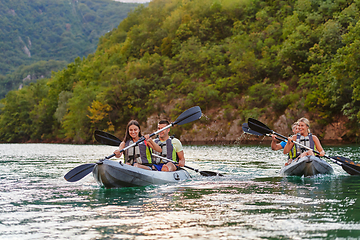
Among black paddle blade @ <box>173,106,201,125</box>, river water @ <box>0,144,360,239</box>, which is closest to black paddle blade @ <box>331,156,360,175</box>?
river water @ <box>0,144,360,239</box>

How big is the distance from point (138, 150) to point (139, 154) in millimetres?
100

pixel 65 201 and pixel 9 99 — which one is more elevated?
pixel 9 99

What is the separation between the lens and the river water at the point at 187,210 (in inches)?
191

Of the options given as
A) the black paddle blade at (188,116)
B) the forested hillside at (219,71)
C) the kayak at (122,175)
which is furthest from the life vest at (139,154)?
the forested hillside at (219,71)

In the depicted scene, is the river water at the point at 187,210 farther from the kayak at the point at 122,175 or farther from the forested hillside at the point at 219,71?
the forested hillside at the point at 219,71

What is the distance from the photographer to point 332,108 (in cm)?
3434

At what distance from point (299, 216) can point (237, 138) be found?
3529 cm

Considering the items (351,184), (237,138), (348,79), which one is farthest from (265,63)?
(351,184)

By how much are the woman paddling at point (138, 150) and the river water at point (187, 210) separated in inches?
28.9

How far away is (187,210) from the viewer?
625 centimetres

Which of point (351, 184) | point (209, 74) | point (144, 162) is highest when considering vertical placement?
point (209, 74)

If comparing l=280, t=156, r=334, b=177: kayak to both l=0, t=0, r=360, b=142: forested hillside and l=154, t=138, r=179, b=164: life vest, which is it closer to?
l=154, t=138, r=179, b=164: life vest

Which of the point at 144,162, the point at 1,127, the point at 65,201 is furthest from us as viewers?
the point at 1,127

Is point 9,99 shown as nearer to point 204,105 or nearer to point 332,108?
point 204,105
